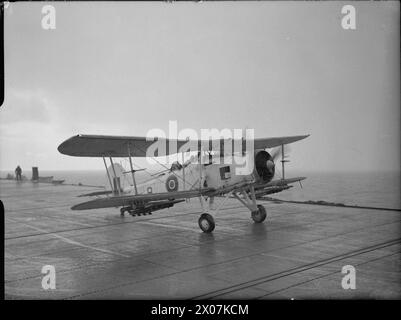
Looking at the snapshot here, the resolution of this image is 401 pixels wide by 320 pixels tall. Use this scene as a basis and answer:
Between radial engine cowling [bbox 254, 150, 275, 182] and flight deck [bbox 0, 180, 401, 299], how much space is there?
60.1 inches

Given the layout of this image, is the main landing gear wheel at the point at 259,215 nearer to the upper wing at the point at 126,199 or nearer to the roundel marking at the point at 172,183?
the upper wing at the point at 126,199

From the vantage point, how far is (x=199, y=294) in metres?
5.32

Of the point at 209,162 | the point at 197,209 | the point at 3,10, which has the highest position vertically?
the point at 3,10

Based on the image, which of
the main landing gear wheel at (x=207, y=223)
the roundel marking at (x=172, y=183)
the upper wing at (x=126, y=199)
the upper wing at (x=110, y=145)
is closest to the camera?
the upper wing at (x=126, y=199)

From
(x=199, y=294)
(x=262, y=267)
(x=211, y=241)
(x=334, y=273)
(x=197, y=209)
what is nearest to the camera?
(x=199, y=294)

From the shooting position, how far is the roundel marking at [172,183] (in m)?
11.5

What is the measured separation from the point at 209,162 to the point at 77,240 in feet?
13.4

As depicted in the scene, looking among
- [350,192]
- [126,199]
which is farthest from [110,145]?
[350,192]

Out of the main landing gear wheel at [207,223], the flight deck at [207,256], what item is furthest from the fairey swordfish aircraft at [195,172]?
the flight deck at [207,256]

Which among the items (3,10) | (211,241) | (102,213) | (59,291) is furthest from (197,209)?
(3,10)

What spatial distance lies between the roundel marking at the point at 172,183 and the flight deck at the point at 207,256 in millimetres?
1190

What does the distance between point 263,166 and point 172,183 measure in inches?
118

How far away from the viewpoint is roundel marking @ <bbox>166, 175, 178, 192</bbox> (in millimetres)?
11523
